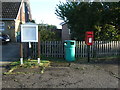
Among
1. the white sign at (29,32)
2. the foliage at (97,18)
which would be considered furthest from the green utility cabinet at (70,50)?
the foliage at (97,18)

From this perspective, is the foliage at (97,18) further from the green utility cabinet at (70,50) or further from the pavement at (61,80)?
the pavement at (61,80)

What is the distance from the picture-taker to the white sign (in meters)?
7.43

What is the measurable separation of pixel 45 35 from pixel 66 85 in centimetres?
640

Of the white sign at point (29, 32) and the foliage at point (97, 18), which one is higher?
the foliage at point (97, 18)

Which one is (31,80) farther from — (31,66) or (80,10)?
(80,10)

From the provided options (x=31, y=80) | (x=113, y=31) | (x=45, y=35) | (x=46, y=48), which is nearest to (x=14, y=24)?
(x=45, y=35)

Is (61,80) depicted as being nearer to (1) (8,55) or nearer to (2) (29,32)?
(2) (29,32)

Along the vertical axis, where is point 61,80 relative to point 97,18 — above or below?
below

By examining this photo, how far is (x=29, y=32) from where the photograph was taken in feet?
24.6

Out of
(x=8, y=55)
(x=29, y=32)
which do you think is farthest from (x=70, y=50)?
(x=8, y=55)

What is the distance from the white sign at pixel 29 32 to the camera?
7.43 m

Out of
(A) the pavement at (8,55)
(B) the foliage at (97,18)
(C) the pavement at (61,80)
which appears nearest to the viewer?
(C) the pavement at (61,80)

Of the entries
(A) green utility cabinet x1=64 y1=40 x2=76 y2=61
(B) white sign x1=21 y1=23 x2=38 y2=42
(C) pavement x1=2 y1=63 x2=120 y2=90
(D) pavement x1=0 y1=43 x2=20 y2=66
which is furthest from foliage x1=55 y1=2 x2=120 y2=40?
(C) pavement x1=2 y1=63 x2=120 y2=90

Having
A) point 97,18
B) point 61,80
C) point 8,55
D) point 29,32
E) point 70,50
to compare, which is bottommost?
point 61,80
